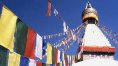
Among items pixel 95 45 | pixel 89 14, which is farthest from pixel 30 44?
pixel 89 14

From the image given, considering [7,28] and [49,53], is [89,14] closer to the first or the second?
[49,53]

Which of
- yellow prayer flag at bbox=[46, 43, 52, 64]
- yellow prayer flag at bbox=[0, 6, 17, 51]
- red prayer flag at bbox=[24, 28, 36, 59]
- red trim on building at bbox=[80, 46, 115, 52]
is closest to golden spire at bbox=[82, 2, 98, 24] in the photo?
red trim on building at bbox=[80, 46, 115, 52]

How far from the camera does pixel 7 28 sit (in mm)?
7566

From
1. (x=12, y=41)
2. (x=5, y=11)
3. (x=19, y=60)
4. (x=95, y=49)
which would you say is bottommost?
(x=19, y=60)

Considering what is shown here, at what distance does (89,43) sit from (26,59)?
1269cm

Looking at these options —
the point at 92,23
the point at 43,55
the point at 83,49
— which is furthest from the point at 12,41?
the point at 92,23

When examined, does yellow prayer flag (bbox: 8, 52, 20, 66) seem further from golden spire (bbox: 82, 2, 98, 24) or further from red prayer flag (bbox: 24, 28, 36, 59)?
golden spire (bbox: 82, 2, 98, 24)

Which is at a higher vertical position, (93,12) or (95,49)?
(93,12)

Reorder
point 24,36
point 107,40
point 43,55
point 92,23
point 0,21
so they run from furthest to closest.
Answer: point 92,23 → point 107,40 → point 43,55 → point 24,36 → point 0,21

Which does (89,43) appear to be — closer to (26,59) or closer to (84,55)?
(84,55)

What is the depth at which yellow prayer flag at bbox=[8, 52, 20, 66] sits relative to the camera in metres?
7.55

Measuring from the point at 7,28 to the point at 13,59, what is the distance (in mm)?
945

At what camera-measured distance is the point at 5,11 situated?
753 cm

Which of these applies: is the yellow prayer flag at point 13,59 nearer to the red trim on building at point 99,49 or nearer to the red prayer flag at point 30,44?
the red prayer flag at point 30,44
